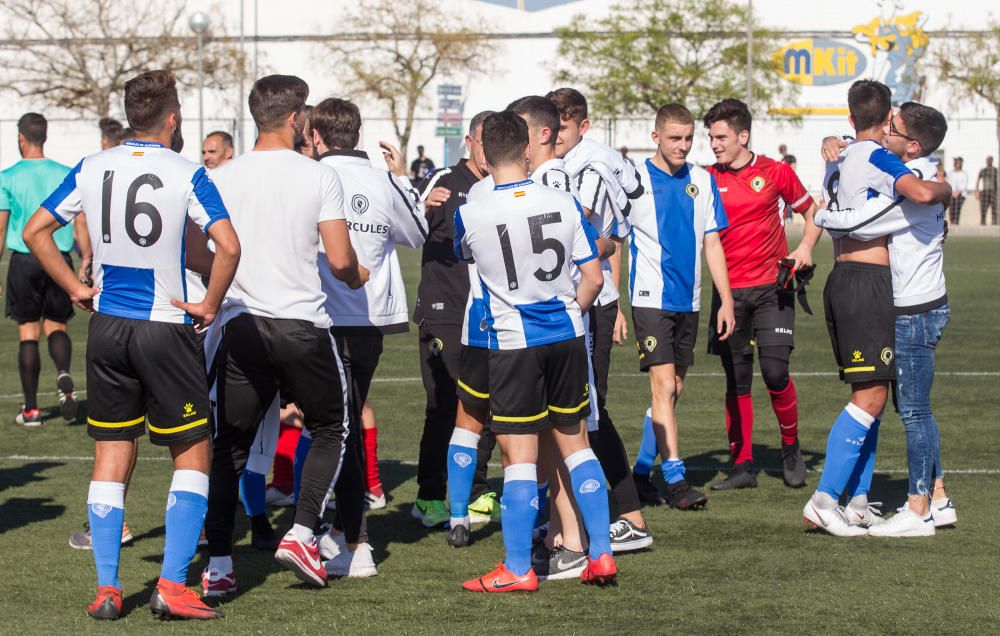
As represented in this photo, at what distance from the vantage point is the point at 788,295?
8227 mm

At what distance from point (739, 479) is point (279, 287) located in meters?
3.52

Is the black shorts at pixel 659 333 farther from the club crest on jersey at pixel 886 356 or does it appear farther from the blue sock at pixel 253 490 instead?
the blue sock at pixel 253 490

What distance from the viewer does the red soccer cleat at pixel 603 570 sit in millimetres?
5648

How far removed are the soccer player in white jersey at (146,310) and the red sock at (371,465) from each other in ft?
7.20

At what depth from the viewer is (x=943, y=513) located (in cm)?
670

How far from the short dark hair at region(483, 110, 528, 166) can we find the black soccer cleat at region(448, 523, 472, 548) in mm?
1939

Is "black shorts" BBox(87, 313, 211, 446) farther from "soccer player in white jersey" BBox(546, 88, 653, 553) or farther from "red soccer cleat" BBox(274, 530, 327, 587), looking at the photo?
"soccer player in white jersey" BBox(546, 88, 653, 553)

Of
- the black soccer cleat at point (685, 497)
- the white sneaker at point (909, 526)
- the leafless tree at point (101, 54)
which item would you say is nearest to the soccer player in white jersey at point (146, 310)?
the black soccer cleat at point (685, 497)

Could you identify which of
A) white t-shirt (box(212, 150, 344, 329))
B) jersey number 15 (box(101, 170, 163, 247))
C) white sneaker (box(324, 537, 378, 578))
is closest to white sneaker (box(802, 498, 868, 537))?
white sneaker (box(324, 537, 378, 578))

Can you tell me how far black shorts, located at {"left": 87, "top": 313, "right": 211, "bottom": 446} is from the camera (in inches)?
203

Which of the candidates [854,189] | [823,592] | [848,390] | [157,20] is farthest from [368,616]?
[157,20]

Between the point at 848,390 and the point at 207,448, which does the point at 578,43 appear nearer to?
the point at 848,390

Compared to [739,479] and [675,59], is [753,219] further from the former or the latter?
[675,59]

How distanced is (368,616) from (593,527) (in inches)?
42.4
